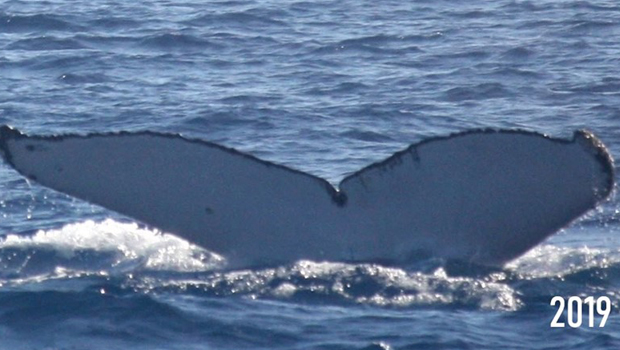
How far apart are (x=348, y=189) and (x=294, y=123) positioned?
6.79m

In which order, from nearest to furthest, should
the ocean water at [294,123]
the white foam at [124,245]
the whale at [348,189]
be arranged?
the whale at [348,189], the ocean water at [294,123], the white foam at [124,245]

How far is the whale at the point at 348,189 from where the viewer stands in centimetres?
630

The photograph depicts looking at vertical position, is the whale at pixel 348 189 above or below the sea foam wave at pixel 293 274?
above

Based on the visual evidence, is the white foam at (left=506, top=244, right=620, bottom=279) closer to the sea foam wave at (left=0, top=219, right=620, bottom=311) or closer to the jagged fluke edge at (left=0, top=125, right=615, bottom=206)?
the sea foam wave at (left=0, top=219, right=620, bottom=311)

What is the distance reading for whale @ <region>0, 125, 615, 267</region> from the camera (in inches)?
248

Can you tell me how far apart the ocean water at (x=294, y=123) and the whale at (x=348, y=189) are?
0.25 m

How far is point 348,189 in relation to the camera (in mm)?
6531

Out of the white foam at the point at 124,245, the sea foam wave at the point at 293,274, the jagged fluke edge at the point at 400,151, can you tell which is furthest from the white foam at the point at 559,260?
the white foam at the point at 124,245

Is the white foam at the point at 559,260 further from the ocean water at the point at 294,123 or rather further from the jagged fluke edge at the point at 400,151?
the jagged fluke edge at the point at 400,151

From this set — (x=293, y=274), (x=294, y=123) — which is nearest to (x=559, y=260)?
(x=293, y=274)

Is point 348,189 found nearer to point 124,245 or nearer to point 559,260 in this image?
point 559,260

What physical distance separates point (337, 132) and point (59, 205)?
3.34 meters

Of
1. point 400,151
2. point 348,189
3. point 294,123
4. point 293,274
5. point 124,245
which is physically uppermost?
point 400,151

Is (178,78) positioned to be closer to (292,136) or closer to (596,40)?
(292,136)
